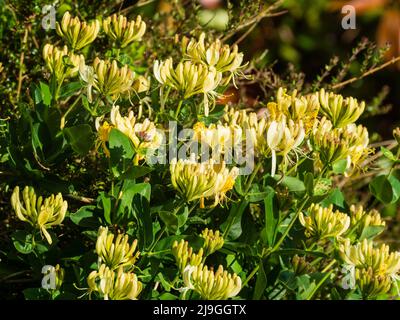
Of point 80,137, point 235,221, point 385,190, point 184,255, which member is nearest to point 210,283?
point 184,255

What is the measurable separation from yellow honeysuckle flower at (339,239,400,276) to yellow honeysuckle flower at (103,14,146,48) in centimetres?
47

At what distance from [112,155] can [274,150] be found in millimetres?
230

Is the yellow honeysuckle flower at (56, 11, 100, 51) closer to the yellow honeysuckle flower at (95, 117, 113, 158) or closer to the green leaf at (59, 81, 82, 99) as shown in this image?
the green leaf at (59, 81, 82, 99)

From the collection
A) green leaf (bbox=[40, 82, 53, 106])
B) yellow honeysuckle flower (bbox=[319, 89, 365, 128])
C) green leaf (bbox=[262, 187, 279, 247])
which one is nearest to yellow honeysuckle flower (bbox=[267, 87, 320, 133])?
yellow honeysuckle flower (bbox=[319, 89, 365, 128])

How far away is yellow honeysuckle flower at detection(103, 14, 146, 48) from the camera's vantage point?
134 cm

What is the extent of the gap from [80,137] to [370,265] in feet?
1.49

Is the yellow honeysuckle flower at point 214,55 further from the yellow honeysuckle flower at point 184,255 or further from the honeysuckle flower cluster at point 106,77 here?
the yellow honeysuckle flower at point 184,255

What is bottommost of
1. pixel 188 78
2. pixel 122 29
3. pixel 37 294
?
pixel 37 294

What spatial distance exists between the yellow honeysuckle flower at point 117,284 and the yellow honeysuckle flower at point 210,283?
0.07 m

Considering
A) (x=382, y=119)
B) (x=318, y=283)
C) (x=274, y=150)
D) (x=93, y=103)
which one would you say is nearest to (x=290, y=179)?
(x=274, y=150)

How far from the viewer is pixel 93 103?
1284mm

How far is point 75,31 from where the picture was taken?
130 centimetres

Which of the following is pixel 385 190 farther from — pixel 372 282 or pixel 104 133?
pixel 104 133
